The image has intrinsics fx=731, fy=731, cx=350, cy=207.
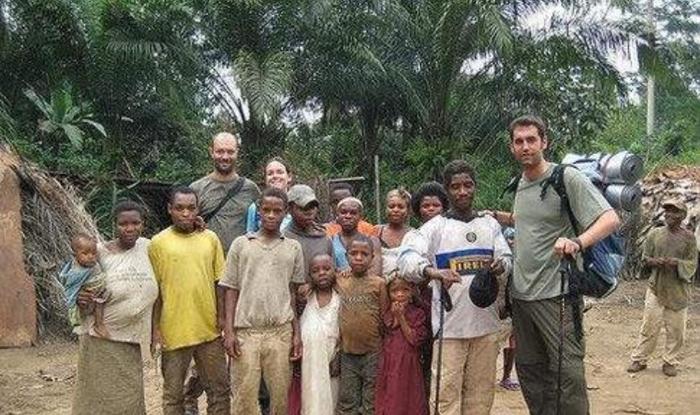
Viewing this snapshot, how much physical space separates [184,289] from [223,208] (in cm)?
75

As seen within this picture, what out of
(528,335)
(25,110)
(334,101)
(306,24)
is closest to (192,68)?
(306,24)

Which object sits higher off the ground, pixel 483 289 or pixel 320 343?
pixel 483 289

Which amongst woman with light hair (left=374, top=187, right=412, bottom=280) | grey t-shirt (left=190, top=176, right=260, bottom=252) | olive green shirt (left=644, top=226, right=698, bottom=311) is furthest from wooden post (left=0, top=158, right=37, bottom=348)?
olive green shirt (left=644, top=226, right=698, bottom=311)

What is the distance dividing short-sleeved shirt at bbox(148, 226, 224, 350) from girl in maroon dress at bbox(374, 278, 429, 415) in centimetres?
94

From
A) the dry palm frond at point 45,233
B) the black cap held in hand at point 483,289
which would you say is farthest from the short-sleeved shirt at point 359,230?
the dry palm frond at point 45,233

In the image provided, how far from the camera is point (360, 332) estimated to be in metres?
3.93

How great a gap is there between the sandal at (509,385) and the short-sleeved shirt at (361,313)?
2240 millimetres

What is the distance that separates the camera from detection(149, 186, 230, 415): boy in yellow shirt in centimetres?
389

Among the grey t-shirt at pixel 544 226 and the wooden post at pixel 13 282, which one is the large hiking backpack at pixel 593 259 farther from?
the wooden post at pixel 13 282

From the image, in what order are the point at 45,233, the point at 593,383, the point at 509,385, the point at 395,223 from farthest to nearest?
the point at 45,233 < the point at 593,383 < the point at 509,385 < the point at 395,223

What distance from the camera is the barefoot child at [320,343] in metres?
3.88

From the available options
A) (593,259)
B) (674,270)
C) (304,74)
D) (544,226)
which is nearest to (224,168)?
(544,226)

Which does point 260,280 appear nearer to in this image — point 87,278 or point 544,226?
point 87,278

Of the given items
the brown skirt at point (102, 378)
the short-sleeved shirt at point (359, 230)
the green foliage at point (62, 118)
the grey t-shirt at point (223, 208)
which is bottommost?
the brown skirt at point (102, 378)
